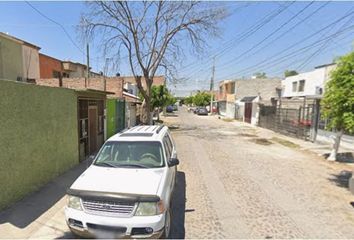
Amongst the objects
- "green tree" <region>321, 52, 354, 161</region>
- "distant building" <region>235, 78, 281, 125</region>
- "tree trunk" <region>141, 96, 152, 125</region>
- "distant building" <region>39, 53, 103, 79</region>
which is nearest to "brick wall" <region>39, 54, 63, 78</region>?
"distant building" <region>39, 53, 103, 79</region>

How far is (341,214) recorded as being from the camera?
5352 mm

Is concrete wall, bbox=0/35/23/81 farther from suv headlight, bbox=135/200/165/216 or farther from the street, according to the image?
suv headlight, bbox=135/200/165/216

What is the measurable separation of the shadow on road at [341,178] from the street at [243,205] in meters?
0.01

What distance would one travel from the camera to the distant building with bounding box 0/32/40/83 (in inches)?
455

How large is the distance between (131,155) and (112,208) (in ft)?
4.89

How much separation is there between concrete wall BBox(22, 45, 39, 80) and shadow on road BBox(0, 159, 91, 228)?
30.8 feet

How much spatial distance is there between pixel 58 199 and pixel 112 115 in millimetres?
8161

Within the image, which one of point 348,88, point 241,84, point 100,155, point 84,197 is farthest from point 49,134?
point 241,84

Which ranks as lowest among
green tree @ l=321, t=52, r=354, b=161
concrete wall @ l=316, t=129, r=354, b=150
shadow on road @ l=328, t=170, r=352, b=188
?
shadow on road @ l=328, t=170, r=352, b=188

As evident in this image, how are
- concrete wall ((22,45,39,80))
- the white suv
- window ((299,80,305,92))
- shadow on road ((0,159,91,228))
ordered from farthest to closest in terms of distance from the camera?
window ((299,80,305,92)) → concrete wall ((22,45,39,80)) → shadow on road ((0,159,91,228)) → the white suv

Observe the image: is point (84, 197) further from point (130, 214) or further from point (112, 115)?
point (112, 115)

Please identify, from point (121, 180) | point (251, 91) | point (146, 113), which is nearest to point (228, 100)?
point (251, 91)

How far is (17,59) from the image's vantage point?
500 inches

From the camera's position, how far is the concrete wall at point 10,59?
1148 centimetres
